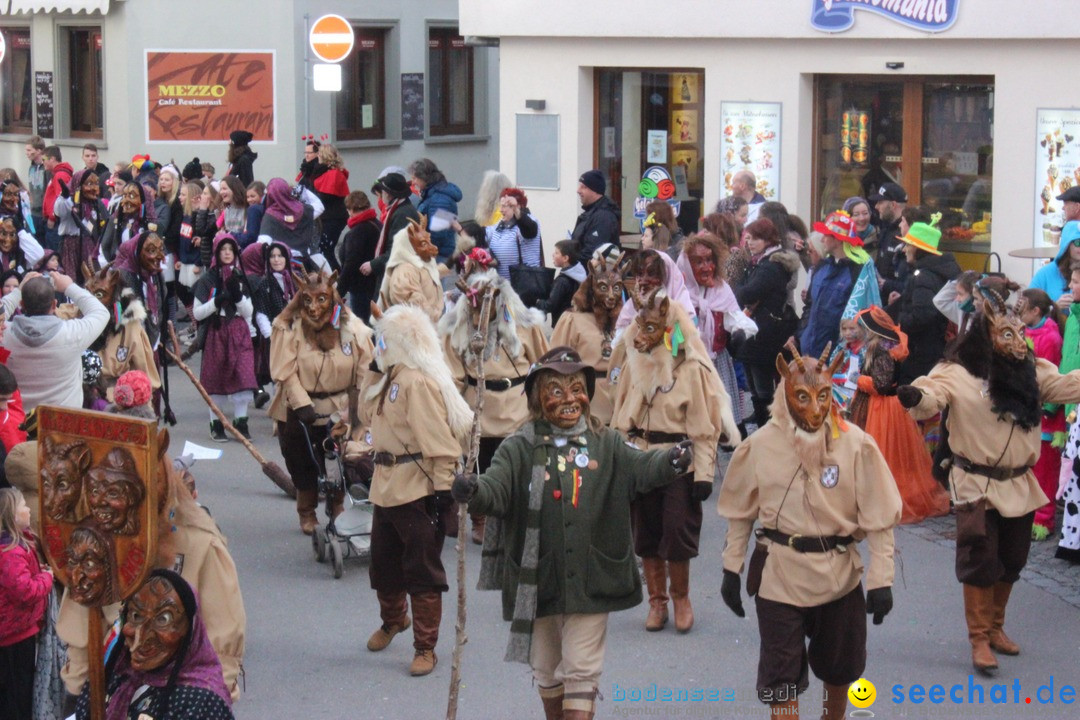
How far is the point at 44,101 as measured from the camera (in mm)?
25188

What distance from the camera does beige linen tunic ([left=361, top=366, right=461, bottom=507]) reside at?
7.89 metres

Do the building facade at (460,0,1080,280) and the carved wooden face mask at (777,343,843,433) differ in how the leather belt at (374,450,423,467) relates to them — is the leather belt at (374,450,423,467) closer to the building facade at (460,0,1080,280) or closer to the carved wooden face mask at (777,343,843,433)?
the carved wooden face mask at (777,343,843,433)

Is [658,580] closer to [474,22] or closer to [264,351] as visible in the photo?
[264,351]

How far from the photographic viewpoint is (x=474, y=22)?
1833cm

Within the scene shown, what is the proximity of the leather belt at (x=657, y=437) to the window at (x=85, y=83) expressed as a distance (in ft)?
59.0

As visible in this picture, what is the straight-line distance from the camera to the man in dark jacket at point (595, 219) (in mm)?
13531

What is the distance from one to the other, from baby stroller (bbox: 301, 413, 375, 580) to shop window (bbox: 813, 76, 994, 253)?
6.92 meters

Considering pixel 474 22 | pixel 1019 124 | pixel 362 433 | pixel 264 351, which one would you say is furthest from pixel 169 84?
pixel 362 433

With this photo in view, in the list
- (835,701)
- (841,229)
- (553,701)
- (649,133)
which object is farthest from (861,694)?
(649,133)

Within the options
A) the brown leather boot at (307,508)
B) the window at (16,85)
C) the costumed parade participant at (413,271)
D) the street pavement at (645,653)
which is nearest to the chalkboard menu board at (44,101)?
the window at (16,85)

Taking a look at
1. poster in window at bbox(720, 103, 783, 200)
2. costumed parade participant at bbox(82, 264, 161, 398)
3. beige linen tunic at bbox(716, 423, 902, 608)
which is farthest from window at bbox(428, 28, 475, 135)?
beige linen tunic at bbox(716, 423, 902, 608)

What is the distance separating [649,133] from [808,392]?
11377mm

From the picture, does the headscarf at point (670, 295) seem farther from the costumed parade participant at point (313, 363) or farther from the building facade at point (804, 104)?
the building facade at point (804, 104)

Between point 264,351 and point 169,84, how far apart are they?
10813 mm
